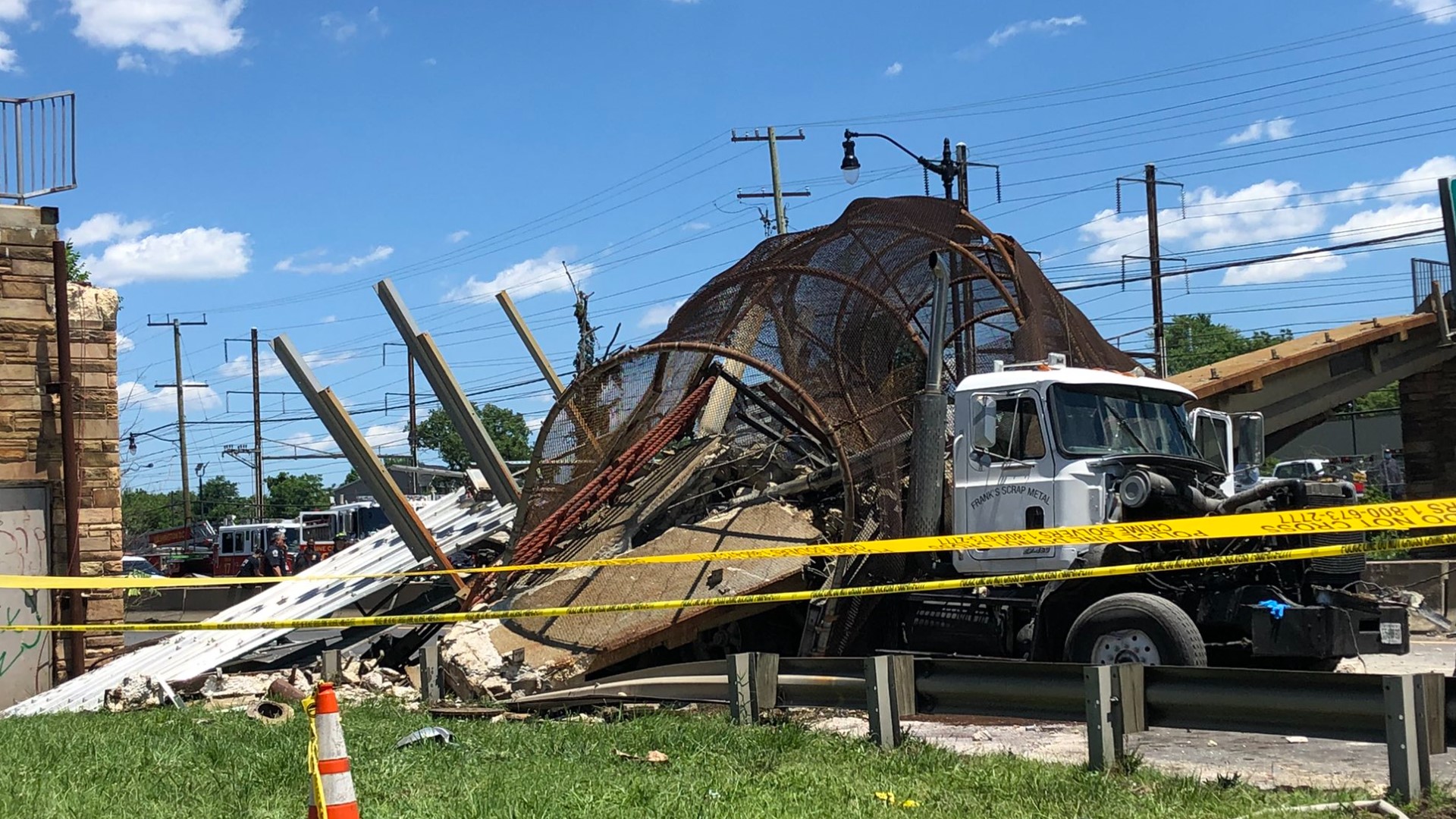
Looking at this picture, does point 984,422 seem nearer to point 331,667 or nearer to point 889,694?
point 889,694

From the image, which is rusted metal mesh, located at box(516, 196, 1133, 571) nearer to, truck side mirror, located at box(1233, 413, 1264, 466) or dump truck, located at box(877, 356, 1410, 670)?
dump truck, located at box(877, 356, 1410, 670)

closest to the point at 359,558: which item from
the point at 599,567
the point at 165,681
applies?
the point at 165,681

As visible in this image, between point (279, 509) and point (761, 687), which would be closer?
point (761, 687)

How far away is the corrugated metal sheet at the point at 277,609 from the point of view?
41.3 ft

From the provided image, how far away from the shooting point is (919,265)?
1312 cm

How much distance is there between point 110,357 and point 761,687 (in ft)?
31.3

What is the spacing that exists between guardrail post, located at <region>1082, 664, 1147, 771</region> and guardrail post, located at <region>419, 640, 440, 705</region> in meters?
6.03

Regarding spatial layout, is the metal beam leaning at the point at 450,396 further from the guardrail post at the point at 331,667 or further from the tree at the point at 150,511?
the tree at the point at 150,511

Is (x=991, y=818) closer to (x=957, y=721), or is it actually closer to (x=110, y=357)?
(x=957, y=721)

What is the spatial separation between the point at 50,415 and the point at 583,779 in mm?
9858

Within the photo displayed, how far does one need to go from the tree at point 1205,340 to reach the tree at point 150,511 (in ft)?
232

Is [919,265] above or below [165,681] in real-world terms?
above

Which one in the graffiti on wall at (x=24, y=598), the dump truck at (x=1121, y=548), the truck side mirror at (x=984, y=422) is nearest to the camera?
the dump truck at (x=1121, y=548)

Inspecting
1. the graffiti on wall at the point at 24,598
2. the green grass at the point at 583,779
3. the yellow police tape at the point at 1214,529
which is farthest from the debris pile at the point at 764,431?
the graffiti on wall at the point at 24,598
